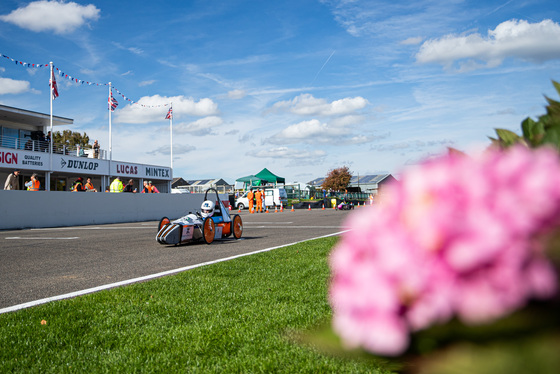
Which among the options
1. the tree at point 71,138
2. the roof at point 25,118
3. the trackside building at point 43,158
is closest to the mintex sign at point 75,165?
the trackside building at point 43,158

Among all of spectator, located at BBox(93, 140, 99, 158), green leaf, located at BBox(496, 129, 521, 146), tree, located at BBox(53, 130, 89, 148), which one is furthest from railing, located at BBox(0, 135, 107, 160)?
green leaf, located at BBox(496, 129, 521, 146)

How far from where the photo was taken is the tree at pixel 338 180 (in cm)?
7425

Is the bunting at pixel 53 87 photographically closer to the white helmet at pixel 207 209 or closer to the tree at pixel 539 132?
the white helmet at pixel 207 209

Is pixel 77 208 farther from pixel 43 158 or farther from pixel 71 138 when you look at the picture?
pixel 71 138

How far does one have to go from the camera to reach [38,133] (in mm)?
34469

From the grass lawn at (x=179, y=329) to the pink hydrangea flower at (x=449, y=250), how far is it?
177 cm

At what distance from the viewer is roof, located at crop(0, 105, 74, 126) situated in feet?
103

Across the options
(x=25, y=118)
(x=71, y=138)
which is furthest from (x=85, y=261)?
(x=71, y=138)

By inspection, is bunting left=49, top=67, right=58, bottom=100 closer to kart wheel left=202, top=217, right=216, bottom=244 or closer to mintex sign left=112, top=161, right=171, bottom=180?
mintex sign left=112, top=161, right=171, bottom=180

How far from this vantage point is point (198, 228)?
1033 cm

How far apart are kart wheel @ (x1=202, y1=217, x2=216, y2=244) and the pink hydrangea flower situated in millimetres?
9760

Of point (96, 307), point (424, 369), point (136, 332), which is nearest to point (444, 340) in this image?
point (424, 369)

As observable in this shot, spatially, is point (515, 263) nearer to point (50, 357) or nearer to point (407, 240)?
point (407, 240)

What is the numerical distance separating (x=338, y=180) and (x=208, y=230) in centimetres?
6499
